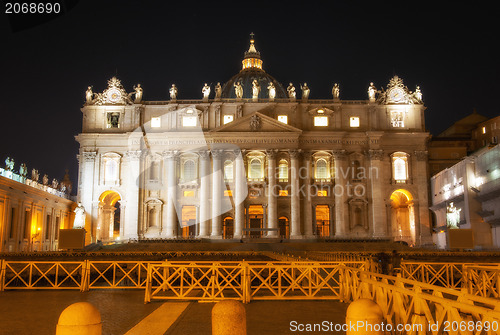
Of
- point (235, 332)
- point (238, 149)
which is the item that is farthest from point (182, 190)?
point (235, 332)

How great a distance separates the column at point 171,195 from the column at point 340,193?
68.4ft

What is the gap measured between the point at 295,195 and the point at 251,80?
30772 millimetres

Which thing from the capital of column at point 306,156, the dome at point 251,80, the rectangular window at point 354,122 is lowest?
the capital of column at point 306,156

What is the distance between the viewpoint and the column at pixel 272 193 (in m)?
64.6

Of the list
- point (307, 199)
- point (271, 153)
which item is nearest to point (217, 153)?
point (271, 153)

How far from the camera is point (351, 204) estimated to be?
6688 centimetres

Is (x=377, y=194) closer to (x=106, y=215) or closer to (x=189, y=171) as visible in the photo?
(x=189, y=171)

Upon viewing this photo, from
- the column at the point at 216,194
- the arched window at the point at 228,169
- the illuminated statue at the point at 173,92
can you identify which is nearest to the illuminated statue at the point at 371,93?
the arched window at the point at 228,169

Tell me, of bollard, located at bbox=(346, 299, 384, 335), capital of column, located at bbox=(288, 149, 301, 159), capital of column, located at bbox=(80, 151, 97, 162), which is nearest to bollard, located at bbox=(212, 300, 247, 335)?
bollard, located at bbox=(346, 299, 384, 335)

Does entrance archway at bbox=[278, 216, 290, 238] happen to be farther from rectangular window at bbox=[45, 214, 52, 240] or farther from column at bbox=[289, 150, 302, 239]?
rectangular window at bbox=[45, 214, 52, 240]

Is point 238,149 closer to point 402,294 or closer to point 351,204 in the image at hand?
point 351,204

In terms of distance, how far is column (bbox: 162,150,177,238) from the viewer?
6562cm

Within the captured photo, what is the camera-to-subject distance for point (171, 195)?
66312mm

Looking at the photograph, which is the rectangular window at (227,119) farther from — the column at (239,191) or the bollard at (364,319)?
the bollard at (364,319)
